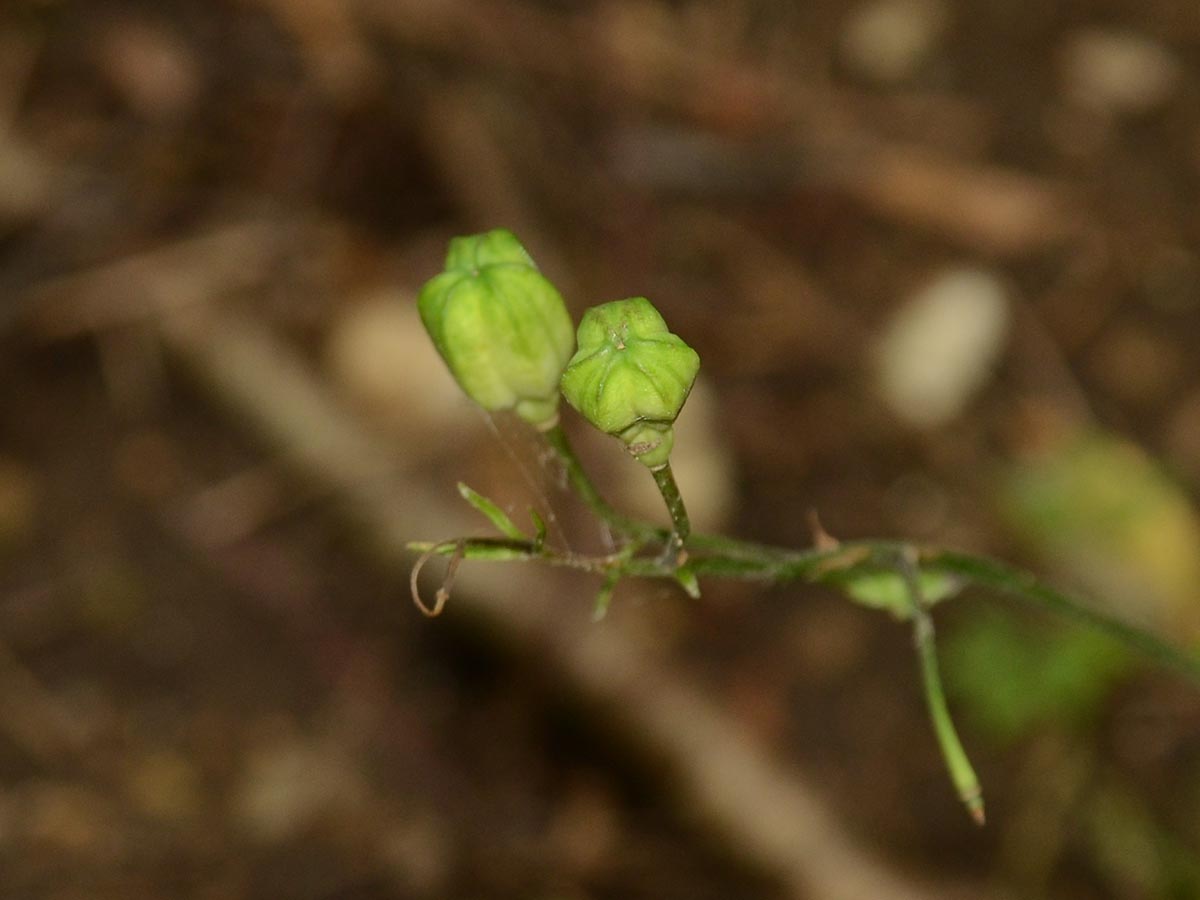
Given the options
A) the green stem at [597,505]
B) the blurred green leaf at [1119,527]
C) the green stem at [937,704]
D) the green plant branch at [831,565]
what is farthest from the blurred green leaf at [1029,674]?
the green stem at [597,505]

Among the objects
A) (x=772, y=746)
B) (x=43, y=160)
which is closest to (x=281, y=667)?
(x=772, y=746)

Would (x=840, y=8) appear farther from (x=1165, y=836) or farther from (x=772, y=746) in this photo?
(x=1165, y=836)

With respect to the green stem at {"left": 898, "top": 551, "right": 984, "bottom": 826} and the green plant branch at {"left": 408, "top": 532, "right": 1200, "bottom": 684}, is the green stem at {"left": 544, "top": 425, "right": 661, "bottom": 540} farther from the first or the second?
the green stem at {"left": 898, "top": 551, "right": 984, "bottom": 826}

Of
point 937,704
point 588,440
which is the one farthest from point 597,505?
point 588,440

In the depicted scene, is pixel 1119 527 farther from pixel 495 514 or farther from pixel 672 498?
pixel 495 514

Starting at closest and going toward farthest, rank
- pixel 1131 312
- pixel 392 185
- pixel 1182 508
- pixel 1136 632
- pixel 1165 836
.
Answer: pixel 1136 632, pixel 1165 836, pixel 1182 508, pixel 1131 312, pixel 392 185

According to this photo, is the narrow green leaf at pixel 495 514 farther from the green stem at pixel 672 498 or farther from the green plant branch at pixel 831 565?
the green stem at pixel 672 498

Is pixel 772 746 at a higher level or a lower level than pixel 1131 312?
lower
